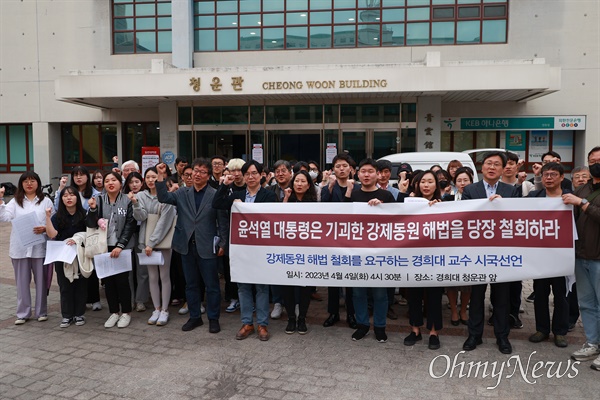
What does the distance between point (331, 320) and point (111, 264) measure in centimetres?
276

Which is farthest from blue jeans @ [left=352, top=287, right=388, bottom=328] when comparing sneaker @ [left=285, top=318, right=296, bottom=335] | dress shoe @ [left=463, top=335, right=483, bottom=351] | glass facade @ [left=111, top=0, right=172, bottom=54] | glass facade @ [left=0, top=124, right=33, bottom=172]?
glass facade @ [left=0, top=124, right=33, bottom=172]

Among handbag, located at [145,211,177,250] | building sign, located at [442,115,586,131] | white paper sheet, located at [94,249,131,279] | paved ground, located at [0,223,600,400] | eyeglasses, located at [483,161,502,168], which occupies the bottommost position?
paved ground, located at [0,223,600,400]

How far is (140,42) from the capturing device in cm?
2052

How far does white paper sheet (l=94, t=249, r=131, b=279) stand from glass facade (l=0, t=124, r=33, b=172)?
19.8m

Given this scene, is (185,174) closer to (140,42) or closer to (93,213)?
(93,213)

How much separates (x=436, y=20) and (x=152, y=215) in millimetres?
16455

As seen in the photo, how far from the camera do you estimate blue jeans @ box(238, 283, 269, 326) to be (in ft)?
17.4

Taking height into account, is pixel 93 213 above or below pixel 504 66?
below

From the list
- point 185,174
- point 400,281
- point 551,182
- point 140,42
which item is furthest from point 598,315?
point 140,42

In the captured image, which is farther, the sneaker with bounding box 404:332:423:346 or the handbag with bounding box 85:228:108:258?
the handbag with bounding box 85:228:108:258

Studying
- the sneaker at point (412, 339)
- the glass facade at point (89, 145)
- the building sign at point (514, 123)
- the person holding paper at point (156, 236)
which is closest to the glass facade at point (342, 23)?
the building sign at point (514, 123)

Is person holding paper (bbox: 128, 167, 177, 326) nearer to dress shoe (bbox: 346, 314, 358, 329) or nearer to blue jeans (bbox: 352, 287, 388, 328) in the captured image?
dress shoe (bbox: 346, 314, 358, 329)

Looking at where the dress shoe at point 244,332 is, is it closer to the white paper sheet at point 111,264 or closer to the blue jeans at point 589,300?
the white paper sheet at point 111,264

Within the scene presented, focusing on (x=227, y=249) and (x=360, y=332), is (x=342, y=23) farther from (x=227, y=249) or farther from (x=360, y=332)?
(x=360, y=332)
